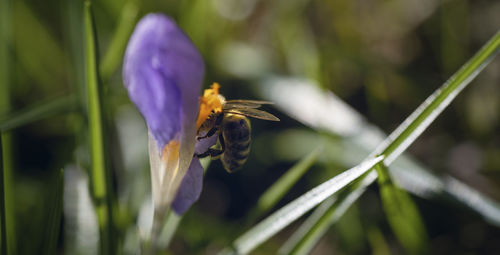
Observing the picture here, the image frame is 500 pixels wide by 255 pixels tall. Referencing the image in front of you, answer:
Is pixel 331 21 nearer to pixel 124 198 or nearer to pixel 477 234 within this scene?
pixel 477 234

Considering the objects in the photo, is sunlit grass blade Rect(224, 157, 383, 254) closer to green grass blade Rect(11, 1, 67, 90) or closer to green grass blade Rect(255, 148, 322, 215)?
green grass blade Rect(255, 148, 322, 215)

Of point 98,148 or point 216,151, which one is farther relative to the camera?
point 216,151

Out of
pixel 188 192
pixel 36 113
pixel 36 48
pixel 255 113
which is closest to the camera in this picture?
pixel 188 192

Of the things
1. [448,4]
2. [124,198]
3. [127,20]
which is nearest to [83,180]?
[124,198]

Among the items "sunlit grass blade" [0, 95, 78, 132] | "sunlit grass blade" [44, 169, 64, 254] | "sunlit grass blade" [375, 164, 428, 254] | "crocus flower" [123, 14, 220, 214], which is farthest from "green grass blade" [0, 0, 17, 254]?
"sunlit grass blade" [375, 164, 428, 254]

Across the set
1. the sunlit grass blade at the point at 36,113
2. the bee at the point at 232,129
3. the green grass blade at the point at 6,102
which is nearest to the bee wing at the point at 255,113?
the bee at the point at 232,129

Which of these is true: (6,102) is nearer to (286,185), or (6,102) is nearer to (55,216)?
(55,216)

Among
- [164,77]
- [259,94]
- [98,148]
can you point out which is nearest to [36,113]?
[98,148]
